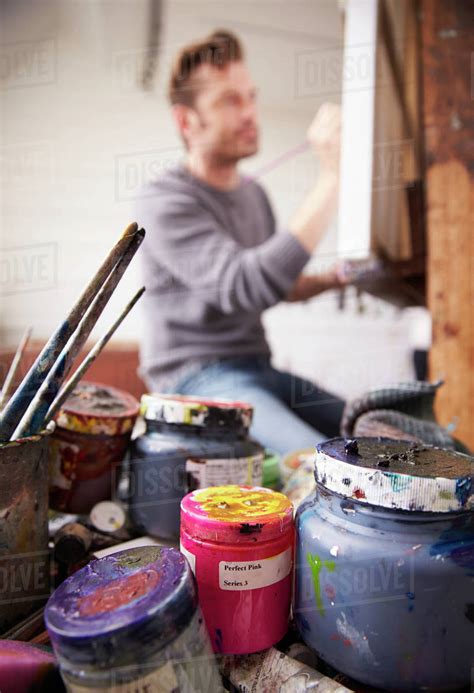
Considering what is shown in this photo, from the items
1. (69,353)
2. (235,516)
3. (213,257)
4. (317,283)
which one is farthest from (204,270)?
(235,516)

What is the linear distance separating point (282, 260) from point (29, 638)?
150 cm

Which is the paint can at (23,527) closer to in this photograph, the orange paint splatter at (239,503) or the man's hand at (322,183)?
the orange paint splatter at (239,503)

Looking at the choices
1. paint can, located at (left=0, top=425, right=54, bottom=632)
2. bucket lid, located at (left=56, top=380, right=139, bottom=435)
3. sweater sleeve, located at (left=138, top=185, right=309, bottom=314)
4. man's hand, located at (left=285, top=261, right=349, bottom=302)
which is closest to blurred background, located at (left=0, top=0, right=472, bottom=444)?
man's hand, located at (left=285, top=261, right=349, bottom=302)

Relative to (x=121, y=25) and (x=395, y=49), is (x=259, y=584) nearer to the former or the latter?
(x=395, y=49)

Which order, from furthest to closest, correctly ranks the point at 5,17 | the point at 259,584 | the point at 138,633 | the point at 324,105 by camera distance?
the point at 5,17 < the point at 324,105 < the point at 259,584 < the point at 138,633

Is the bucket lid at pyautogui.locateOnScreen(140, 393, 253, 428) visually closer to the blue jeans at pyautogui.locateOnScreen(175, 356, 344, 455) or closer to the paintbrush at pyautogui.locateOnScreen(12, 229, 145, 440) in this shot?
the paintbrush at pyautogui.locateOnScreen(12, 229, 145, 440)

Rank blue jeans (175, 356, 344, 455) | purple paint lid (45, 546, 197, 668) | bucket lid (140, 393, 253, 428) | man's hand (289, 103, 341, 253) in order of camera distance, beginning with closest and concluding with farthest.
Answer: purple paint lid (45, 546, 197, 668), bucket lid (140, 393, 253, 428), blue jeans (175, 356, 344, 455), man's hand (289, 103, 341, 253)

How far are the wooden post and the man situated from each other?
0.38 m

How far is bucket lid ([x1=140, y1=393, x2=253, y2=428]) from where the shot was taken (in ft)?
2.71

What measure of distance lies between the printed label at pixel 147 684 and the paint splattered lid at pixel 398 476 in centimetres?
25

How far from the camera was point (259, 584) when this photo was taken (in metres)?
0.58

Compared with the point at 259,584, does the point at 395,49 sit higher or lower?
higher

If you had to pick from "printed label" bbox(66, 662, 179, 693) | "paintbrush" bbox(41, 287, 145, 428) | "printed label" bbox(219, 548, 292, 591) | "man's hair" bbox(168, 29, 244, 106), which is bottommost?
"printed label" bbox(66, 662, 179, 693)

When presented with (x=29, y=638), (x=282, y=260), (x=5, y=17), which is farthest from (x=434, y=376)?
(x=5, y=17)
